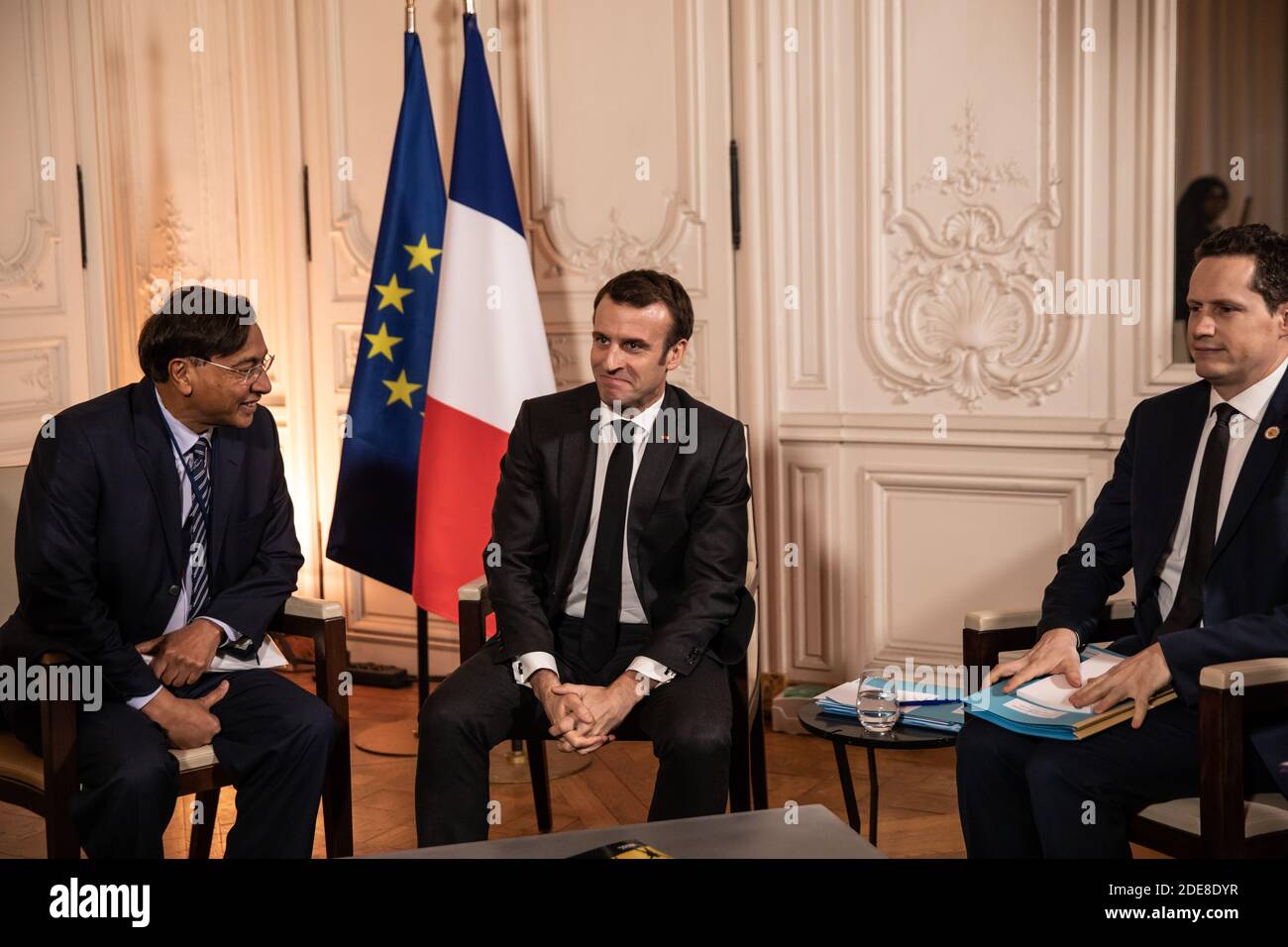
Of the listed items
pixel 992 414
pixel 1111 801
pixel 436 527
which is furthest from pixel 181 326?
pixel 992 414

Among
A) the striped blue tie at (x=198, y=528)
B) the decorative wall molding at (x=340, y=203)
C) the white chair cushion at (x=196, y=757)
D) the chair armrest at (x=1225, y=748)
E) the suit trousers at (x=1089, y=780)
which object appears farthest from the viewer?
the decorative wall molding at (x=340, y=203)

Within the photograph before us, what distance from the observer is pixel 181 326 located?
8.96 feet

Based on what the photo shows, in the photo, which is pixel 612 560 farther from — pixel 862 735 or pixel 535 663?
pixel 862 735

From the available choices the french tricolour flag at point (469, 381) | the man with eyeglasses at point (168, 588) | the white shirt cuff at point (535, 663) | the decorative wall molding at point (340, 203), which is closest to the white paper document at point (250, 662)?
the man with eyeglasses at point (168, 588)

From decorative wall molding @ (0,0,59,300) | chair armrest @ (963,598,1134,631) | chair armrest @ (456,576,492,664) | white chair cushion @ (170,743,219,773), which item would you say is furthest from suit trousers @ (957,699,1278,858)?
decorative wall molding @ (0,0,59,300)

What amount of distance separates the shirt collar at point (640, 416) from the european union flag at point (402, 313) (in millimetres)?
1227

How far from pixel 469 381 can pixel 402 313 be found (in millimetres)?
357

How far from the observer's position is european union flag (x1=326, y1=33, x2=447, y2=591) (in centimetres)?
411

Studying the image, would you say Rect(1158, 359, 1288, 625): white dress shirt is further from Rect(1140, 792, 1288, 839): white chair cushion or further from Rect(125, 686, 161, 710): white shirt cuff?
Rect(125, 686, 161, 710): white shirt cuff

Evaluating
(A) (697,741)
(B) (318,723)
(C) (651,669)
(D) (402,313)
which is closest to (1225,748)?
(A) (697,741)

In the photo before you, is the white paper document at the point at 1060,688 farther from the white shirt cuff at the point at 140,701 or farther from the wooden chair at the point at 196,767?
the white shirt cuff at the point at 140,701

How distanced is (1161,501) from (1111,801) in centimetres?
67

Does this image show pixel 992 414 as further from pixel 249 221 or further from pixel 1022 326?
pixel 249 221

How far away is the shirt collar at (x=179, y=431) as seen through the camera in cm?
279
